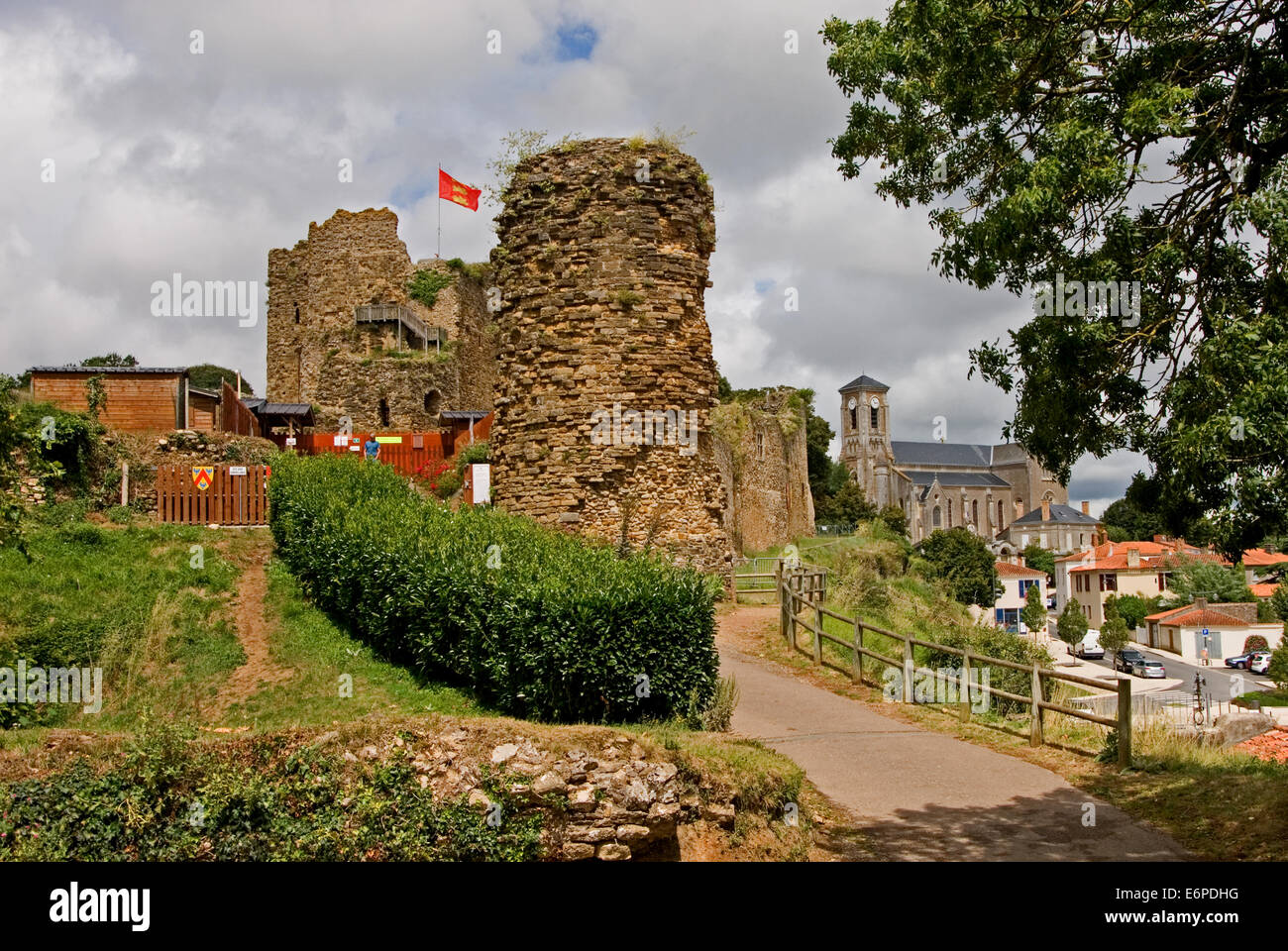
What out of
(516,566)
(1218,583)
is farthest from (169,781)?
(1218,583)

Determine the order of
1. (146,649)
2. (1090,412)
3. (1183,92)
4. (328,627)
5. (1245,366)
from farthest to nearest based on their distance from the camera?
(328,627), (146,649), (1090,412), (1183,92), (1245,366)

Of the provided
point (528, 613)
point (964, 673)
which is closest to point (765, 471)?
point (964, 673)

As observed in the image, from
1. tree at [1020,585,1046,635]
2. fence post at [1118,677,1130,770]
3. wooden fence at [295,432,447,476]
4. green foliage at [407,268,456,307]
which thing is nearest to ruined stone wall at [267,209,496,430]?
A: green foliage at [407,268,456,307]

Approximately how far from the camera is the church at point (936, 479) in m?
143

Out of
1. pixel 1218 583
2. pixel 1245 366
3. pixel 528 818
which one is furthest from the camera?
pixel 1218 583

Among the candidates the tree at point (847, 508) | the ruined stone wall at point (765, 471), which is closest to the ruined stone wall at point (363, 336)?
the ruined stone wall at point (765, 471)

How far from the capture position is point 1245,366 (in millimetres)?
7203

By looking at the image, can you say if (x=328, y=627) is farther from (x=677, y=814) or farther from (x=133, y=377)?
(x=133, y=377)

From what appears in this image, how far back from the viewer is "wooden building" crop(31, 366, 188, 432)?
1064 inches

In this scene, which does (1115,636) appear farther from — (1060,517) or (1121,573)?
(1060,517)
